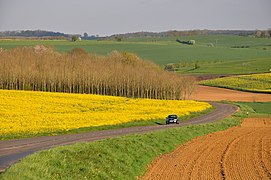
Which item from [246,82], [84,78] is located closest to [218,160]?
[84,78]

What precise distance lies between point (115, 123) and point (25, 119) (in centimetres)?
967

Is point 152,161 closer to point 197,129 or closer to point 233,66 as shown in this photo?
point 197,129

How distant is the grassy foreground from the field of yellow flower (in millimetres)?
90346

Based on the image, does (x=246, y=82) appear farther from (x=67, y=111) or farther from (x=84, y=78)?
(x=67, y=111)

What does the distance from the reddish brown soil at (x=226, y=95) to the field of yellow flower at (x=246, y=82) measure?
4670mm

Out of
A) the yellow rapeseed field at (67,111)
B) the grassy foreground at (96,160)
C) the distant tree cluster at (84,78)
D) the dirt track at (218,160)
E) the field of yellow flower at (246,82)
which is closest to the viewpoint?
the grassy foreground at (96,160)

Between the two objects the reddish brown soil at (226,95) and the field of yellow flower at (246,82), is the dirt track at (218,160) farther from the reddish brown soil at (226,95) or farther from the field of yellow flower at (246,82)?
the field of yellow flower at (246,82)

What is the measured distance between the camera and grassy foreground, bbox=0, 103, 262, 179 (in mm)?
20438

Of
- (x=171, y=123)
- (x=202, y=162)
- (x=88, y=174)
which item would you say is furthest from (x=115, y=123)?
(x=88, y=174)

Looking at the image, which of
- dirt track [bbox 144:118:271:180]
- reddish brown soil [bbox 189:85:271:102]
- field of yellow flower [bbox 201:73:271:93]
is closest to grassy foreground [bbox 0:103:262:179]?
dirt track [bbox 144:118:271:180]

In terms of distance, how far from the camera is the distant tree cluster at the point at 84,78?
279ft

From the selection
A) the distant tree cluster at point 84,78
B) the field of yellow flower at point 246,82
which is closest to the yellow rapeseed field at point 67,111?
the distant tree cluster at point 84,78

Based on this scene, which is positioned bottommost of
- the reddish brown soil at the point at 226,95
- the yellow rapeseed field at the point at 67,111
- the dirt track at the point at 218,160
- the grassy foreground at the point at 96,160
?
the reddish brown soil at the point at 226,95

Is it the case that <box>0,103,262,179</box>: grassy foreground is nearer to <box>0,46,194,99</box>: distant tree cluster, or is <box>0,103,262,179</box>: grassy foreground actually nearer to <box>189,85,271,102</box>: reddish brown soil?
<box>0,46,194,99</box>: distant tree cluster
